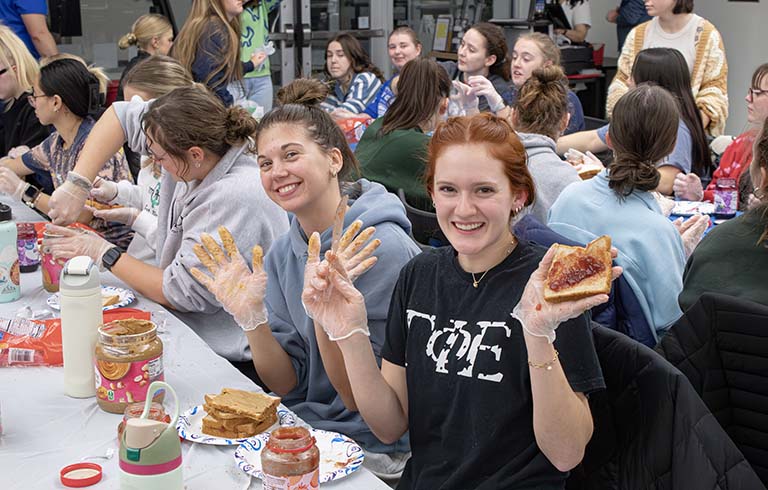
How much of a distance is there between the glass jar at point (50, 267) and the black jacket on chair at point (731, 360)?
1787 mm

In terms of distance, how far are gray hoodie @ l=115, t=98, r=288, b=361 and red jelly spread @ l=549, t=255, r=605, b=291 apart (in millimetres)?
1304

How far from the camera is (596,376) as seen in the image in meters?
1.61

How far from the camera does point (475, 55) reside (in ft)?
19.6

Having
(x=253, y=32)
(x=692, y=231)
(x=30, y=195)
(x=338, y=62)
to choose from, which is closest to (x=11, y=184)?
(x=30, y=195)

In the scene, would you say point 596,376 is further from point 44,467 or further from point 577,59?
point 577,59

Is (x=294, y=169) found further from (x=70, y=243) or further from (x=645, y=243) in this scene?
(x=645, y=243)

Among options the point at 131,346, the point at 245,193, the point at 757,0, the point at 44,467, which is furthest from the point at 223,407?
the point at 757,0

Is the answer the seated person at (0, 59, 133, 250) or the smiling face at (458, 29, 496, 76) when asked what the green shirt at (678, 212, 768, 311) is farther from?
the smiling face at (458, 29, 496, 76)

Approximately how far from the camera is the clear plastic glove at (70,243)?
2646mm

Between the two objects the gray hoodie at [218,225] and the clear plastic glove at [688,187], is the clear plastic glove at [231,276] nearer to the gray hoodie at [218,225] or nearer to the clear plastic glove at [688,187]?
the gray hoodie at [218,225]

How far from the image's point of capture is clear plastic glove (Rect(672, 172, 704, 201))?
3891mm

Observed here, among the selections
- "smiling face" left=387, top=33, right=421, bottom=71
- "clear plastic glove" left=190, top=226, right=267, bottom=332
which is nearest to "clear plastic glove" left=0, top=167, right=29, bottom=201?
"clear plastic glove" left=190, top=226, right=267, bottom=332

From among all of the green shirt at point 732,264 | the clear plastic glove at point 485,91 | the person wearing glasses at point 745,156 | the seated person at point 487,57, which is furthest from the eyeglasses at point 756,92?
the seated person at point 487,57

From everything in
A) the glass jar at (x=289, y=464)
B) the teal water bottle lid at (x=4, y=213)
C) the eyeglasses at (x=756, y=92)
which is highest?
the eyeglasses at (x=756, y=92)
